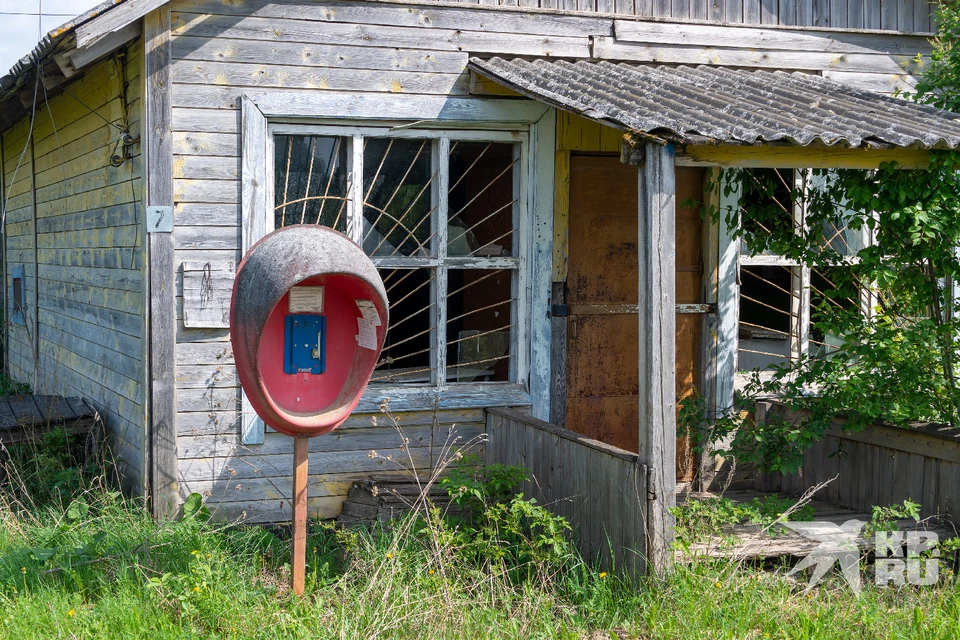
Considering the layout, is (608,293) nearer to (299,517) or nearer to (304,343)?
(304,343)

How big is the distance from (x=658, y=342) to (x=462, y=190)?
7.74ft

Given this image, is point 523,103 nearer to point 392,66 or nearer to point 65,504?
point 392,66

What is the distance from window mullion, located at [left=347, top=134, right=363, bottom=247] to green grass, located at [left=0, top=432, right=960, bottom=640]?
77.0 inches

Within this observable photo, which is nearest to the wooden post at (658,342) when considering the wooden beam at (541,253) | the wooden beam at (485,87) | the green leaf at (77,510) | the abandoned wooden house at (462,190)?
the abandoned wooden house at (462,190)

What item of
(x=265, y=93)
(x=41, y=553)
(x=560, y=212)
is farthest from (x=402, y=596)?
(x=265, y=93)

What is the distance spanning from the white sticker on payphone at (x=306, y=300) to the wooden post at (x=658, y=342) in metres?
1.58

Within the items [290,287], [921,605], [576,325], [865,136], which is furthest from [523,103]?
[921,605]

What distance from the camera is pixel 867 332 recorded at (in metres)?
5.86

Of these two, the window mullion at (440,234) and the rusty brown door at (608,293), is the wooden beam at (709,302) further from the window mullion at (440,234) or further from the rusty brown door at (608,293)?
the window mullion at (440,234)

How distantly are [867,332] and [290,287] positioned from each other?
11.3 ft

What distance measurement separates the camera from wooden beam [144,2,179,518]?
230 inches

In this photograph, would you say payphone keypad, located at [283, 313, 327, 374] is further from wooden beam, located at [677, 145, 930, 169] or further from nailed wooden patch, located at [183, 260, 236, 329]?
wooden beam, located at [677, 145, 930, 169]

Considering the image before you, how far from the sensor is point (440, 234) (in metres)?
6.51

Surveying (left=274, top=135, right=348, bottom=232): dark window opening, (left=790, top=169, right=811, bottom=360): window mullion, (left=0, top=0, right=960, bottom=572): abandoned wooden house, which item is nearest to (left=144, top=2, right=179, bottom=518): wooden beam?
(left=0, top=0, right=960, bottom=572): abandoned wooden house
